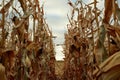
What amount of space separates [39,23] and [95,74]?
A: 8.04 feet

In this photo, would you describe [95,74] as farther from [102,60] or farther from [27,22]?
[27,22]

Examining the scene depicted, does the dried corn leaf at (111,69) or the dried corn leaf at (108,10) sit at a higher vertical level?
the dried corn leaf at (108,10)

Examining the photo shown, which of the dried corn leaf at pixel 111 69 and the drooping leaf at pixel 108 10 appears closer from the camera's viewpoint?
the dried corn leaf at pixel 111 69

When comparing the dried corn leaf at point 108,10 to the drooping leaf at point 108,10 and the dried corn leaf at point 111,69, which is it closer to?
the drooping leaf at point 108,10

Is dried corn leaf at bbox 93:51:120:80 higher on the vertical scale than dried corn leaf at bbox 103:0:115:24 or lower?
lower

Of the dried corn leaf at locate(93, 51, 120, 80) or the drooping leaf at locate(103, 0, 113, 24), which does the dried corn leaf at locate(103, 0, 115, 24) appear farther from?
the dried corn leaf at locate(93, 51, 120, 80)

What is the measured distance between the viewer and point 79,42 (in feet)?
15.9

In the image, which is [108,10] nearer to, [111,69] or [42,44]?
[111,69]

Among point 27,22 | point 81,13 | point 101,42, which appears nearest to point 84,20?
point 81,13

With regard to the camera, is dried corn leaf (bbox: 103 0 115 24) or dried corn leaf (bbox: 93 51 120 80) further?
dried corn leaf (bbox: 103 0 115 24)

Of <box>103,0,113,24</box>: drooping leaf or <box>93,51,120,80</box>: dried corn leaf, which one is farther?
<box>103,0,113,24</box>: drooping leaf

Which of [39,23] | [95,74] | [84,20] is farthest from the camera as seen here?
[84,20]

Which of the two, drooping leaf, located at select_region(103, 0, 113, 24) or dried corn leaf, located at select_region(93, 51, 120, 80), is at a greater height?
drooping leaf, located at select_region(103, 0, 113, 24)

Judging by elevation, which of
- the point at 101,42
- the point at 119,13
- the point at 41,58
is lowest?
the point at 41,58
